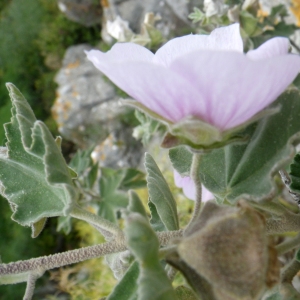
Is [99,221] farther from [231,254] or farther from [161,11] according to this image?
[161,11]

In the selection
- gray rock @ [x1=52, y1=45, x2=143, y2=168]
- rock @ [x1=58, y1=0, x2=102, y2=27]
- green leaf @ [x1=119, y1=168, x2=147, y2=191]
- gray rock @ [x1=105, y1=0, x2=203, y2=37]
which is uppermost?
gray rock @ [x1=105, y1=0, x2=203, y2=37]

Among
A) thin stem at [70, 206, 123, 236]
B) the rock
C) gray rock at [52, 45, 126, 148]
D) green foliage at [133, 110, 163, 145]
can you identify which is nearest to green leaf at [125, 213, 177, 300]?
thin stem at [70, 206, 123, 236]

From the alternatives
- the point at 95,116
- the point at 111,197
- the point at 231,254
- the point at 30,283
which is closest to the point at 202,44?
the point at 231,254

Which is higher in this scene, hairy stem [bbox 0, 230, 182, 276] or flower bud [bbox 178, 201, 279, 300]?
flower bud [bbox 178, 201, 279, 300]

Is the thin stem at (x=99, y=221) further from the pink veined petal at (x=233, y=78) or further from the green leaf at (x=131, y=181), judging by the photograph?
the green leaf at (x=131, y=181)

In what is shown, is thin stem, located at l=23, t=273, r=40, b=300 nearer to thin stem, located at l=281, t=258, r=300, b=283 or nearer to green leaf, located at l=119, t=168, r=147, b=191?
thin stem, located at l=281, t=258, r=300, b=283

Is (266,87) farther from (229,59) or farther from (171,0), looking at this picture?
(171,0)
